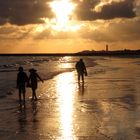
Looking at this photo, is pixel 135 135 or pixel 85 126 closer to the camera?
pixel 135 135

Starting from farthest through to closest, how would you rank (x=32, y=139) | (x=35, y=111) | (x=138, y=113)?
(x=35, y=111), (x=138, y=113), (x=32, y=139)

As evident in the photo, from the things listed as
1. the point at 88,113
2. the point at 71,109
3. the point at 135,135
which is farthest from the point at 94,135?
the point at 71,109

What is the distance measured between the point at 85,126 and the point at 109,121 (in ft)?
3.87

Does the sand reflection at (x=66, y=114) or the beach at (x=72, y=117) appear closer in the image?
the beach at (x=72, y=117)

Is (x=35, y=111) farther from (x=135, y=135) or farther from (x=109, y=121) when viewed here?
(x=135, y=135)

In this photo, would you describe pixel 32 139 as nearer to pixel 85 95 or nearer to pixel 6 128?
pixel 6 128

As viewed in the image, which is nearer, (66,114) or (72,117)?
(72,117)

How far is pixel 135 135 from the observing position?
12.7m

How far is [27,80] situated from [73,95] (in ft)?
12.5

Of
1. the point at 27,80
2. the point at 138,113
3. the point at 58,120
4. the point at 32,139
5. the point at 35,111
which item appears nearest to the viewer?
the point at 32,139

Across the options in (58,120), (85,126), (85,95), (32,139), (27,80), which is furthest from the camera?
(85,95)

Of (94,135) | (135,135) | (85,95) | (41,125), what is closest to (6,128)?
(41,125)

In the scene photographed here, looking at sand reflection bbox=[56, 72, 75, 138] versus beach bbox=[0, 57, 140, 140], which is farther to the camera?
sand reflection bbox=[56, 72, 75, 138]

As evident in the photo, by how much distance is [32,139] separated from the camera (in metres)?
12.3
